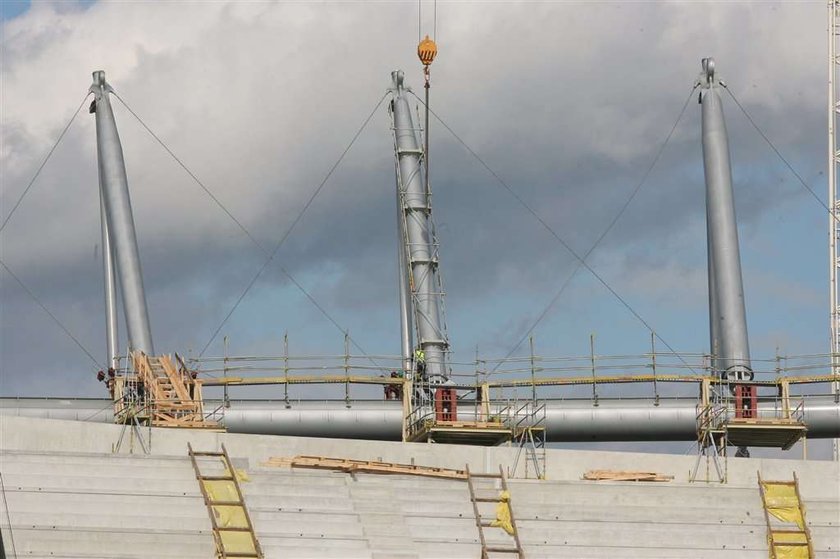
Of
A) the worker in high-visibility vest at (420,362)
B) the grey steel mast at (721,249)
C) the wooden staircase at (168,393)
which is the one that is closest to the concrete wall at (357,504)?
the wooden staircase at (168,393)

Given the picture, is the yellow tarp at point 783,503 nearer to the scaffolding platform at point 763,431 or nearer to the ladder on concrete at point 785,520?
the ladder on concrete at point 785,520

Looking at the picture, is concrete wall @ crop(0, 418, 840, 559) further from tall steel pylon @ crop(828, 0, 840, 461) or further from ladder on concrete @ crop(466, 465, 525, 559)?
tall steel pylon @ crop(828, 0, 840, 461)

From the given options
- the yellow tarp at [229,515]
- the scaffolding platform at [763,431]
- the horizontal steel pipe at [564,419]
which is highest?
the horizontal steel pipe at [564,419]

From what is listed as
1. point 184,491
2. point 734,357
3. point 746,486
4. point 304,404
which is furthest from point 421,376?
point 184,491

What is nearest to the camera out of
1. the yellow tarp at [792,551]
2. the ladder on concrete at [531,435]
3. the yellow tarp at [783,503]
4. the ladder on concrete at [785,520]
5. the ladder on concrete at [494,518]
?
the ladder on concrete at [494,518]

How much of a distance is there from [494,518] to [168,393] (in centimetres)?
1878

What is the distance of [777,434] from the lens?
2739 inches

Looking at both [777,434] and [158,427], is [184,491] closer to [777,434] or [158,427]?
[158,427]

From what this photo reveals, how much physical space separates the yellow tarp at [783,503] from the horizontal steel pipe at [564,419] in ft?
36.7

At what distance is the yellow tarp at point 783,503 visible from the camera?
57344mm

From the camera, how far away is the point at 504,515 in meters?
55.4

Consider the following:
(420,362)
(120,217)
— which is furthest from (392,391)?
(120,217)

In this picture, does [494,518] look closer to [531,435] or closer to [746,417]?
[531,435]

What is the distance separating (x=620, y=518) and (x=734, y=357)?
17.4 m
